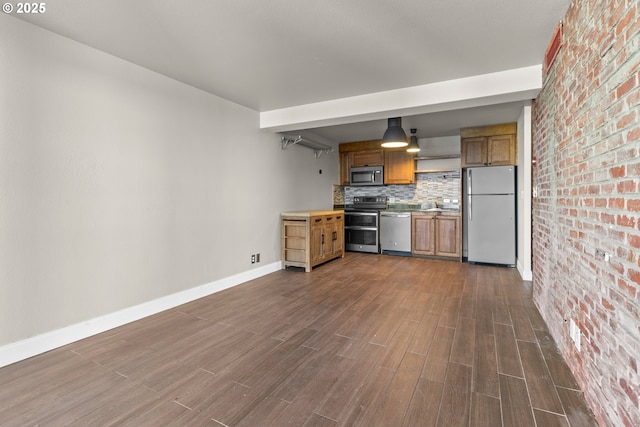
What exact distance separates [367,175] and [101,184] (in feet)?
15.7

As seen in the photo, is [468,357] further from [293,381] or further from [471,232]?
[471,232]

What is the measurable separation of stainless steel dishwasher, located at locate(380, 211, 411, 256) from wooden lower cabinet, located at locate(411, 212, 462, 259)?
108 millimetres

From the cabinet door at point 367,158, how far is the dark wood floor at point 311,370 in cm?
356

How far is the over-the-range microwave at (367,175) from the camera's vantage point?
6289 millimetres

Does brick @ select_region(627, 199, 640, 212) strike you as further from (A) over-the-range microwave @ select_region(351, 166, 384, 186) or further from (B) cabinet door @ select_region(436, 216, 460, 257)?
(A) over-the-range microwave @ select_region(351, 166, 384, 186)

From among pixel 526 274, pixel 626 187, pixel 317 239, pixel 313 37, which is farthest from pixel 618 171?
pixel 317 239

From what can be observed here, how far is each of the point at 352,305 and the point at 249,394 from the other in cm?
164

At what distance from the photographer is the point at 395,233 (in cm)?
593

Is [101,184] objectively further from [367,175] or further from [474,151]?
[474,151]

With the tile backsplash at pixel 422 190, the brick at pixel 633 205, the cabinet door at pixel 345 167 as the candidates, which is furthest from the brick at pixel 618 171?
the cabinet door at pixel 345 167

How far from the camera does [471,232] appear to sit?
5.07 metres

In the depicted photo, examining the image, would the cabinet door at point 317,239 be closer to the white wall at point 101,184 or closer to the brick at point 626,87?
the white wall at point 101,184

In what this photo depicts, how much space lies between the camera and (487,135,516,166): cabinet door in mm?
4883

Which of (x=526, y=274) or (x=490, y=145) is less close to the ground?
(x=490, y=145)
